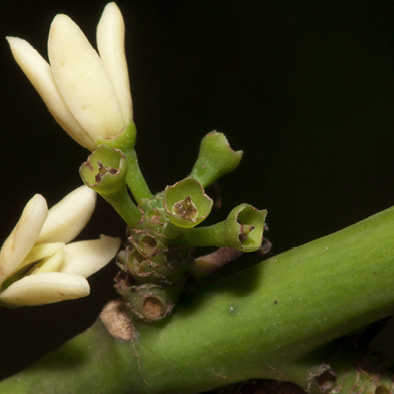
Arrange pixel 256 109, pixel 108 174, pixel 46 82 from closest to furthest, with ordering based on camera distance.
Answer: pixel 108 174, pixel 46 82, pixel 256 109

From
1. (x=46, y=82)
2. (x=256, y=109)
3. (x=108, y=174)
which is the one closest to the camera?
(x=108, y=174)

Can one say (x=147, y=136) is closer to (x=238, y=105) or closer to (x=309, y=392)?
(x=238, y=105)

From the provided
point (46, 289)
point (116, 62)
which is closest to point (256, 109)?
point (116, 62)

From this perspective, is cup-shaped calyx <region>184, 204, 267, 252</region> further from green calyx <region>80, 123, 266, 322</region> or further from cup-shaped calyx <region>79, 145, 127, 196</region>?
cup-shaped calyx <region>79, 145, 127, 196</region>

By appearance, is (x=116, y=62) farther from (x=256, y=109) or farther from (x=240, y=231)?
(x=256, y=109)

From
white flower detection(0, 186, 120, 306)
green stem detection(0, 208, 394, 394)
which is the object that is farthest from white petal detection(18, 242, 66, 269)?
green stem detection(0, 208, 394, 394)

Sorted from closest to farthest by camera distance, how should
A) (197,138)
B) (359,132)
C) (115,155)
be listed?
(115,155) < (359,132) < (197,138)

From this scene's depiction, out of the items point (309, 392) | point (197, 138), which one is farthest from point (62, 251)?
point (197, 138)
